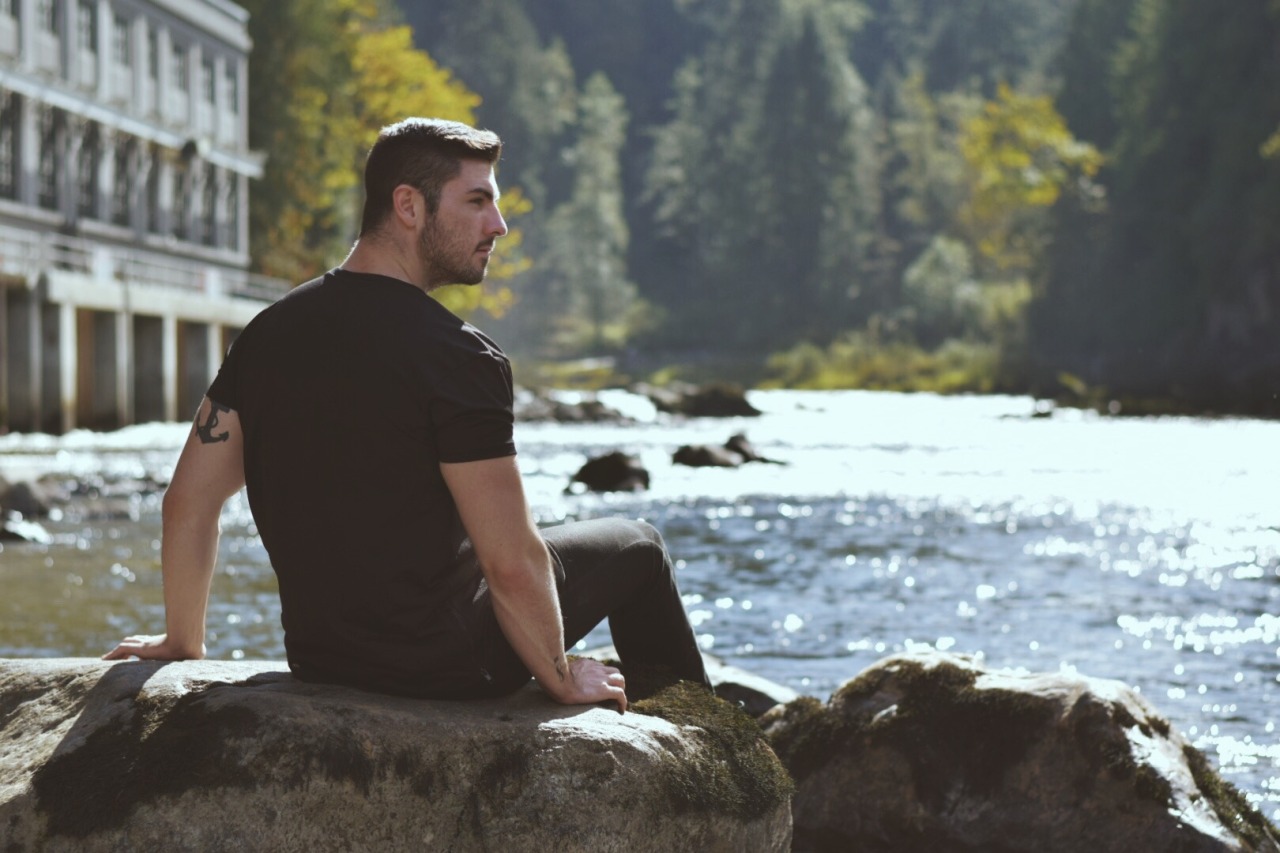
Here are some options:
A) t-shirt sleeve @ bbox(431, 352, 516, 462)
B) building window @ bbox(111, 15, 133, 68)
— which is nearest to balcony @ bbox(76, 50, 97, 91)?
building window @ bbox(111, 15, 133, 68)

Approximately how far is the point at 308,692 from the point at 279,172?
50.8 metres

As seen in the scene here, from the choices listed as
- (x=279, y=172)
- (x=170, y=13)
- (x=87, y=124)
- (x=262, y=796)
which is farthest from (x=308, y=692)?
(x=279, y=172)

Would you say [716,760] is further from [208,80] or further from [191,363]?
[208,80]

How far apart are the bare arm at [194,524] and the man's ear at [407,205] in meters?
0.66

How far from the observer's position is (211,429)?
175 inches

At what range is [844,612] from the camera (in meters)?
14.2

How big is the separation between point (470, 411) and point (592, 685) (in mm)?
821

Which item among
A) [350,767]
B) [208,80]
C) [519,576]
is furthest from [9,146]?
[350,767]

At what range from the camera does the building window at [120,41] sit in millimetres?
45281

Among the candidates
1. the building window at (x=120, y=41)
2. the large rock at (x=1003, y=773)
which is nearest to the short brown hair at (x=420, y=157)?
the large rock at (x=1003, y=773)

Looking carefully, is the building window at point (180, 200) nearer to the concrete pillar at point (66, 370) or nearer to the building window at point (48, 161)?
the building window at point (48, 161)

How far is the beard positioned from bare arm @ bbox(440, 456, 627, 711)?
49 cm

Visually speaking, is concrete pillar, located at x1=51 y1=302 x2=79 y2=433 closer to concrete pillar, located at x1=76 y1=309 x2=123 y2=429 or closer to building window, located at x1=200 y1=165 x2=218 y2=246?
concrete pillar, located at x1=76 y1=309 x2=123 y2=429

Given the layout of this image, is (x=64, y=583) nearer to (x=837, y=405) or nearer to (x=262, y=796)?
(x=262, y=796)
